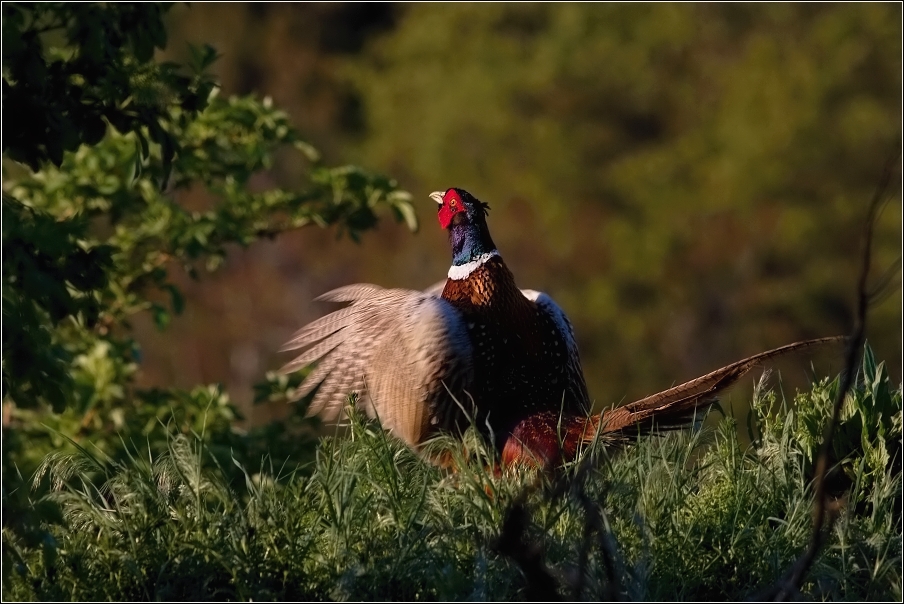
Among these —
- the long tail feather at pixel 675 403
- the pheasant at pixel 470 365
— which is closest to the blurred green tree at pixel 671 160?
the pheasant at pixel 470 365

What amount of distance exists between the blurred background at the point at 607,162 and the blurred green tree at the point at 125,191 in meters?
20.4

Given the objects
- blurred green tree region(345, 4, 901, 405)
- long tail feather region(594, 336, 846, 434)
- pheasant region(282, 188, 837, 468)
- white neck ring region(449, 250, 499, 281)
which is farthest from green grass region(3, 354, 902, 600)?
blurred green tree region(345, 4, 901, 405)

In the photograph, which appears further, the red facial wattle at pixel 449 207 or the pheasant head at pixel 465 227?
the red facial wattle at pixel 449 207

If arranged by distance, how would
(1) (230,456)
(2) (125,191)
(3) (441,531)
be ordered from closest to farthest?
1. (3) (441,531)
2. (1) (230,456)
3. (2) (125,191)

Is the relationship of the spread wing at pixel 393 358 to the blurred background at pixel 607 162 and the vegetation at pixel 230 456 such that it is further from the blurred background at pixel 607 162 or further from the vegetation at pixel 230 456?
the blurred background at pixel 607 162

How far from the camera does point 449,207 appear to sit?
5.52 meters

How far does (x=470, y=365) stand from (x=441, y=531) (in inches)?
51.9

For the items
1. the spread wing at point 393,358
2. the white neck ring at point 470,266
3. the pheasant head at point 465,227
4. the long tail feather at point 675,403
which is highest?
the pheasant head at point 465,227

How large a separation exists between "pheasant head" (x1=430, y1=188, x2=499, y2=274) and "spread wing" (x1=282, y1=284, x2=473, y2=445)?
0.26 m

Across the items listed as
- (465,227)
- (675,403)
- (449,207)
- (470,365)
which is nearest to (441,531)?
(675,403)

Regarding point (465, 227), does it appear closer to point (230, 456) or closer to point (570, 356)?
point (570, 356)

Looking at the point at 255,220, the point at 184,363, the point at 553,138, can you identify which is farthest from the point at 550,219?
the point at 255,220

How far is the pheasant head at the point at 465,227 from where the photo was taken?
17.4ft

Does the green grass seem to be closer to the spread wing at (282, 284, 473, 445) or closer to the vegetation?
the vegetation
